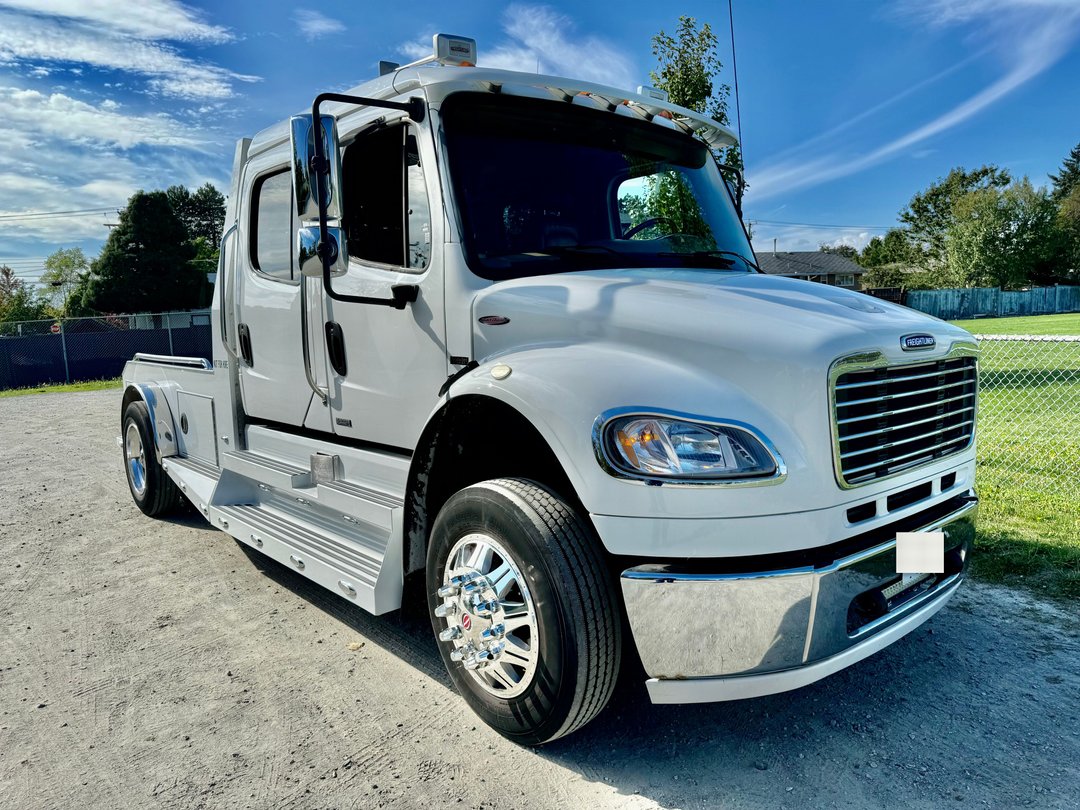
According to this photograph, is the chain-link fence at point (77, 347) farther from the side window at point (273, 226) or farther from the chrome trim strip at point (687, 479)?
the chrome trim strip at point (687, 479)

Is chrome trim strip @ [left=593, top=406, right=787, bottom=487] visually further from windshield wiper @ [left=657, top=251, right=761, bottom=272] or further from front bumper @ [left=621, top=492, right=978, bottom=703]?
windshield wiper @ [left=657, top=251, right=761, bottom=272]

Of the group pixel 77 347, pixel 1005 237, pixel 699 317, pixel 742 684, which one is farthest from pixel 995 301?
pixel 742 684

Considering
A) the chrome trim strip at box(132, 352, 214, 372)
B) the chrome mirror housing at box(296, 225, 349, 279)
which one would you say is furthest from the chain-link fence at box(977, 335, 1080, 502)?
the chrome trim strip at box(132, 352, 214, 372)

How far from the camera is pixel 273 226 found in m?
4.56

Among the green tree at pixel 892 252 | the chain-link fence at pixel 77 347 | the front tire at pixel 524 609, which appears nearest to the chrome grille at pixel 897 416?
the front tire at pixel 524 609

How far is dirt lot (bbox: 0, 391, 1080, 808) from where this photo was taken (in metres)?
2.70

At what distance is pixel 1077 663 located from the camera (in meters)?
3.53

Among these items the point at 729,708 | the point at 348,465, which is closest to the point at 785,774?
the point at 729,708

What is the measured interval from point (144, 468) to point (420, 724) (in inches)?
173

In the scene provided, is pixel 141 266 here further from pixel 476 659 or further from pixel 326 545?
pixel 476 659

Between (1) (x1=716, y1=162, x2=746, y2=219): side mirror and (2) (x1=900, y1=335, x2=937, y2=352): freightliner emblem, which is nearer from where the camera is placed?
(2) (x1=900, y1=335, x2=937, y2=352): freightliner emblem

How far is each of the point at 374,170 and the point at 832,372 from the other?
2236mm

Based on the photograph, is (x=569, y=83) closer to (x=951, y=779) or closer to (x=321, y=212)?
(x=321, y=212)

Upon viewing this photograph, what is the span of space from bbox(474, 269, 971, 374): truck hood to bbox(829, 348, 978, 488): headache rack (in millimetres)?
72
